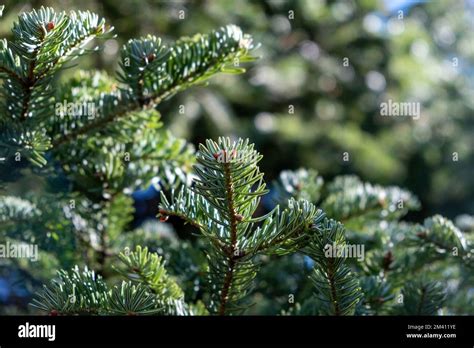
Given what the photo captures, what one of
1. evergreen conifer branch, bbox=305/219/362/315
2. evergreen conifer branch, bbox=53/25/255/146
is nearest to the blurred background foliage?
evergreen conifer branch, bbox=53/25/255/146

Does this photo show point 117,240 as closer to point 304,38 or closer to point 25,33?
point 25,33

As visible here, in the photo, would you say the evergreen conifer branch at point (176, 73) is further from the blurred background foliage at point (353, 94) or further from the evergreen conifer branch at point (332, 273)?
the blurred background foliage at point (353, 94)

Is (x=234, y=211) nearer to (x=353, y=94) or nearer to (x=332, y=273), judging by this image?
(x=332, y=273)

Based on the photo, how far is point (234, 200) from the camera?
2.02 ft

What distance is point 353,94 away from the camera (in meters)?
2.35

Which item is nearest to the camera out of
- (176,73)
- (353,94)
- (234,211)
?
(234,211)

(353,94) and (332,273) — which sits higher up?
(353,94)

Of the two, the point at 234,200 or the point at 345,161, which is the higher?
the point at 345,161

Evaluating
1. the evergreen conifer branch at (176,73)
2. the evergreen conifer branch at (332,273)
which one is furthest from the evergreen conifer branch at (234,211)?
the evergreen conifer branch at (176,73)

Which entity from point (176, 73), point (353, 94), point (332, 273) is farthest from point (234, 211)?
point (353, 94)

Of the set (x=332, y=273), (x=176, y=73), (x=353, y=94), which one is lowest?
(x=332, y=273)

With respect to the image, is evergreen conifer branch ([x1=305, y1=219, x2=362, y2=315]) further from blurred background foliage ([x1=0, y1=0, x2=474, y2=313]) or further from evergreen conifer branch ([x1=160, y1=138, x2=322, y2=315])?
blurred background foliage ([x1=0, y1=0, x2=474, y2=313])
